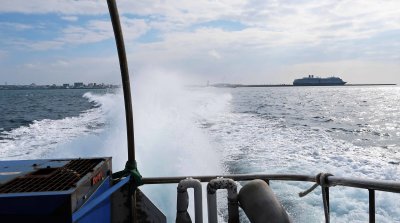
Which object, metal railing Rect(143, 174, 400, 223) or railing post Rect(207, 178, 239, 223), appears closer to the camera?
metal railing Rect(143, 174, 400, 223)

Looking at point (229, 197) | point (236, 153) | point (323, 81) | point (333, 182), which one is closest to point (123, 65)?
point (229, 197)

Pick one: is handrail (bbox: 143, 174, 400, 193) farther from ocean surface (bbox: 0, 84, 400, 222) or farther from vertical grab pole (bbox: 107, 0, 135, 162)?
ocean surface (bbox: 0, 84, 400, 222)

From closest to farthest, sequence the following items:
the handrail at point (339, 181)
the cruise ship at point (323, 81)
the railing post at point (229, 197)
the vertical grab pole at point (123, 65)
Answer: the handrail at point (339, 181), the vertical grab pole at point (123, 65), the railing post at point (229, 197), the cruise ship at point (323, 81)

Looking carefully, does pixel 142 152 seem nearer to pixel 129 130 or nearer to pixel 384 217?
pixel 384 217

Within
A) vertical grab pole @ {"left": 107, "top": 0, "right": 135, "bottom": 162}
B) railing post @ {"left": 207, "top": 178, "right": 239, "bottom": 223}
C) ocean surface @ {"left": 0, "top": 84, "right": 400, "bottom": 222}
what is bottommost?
ocean surface @ {"left": 0, "top": 84, "right": 400, "bottom": 222}

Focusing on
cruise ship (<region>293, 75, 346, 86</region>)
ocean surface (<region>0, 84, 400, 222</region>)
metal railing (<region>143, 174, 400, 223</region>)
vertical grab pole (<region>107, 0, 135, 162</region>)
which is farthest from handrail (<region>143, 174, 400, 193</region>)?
cruise ship (<region>293, 75, 346, 86</region>)

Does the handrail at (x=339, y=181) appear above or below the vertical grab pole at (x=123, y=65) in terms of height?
below

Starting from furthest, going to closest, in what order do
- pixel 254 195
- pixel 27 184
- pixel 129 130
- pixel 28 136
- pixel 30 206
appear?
1. pixel 28 136
2. pixel 129 130
3. pixel 254 195
4. pixel 27 184
5. pixel 30 206

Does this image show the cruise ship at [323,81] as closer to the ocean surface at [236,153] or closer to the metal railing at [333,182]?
the ocean surface at [236,153]

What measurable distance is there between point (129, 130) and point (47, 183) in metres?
1.01

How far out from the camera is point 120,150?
47.8 feet

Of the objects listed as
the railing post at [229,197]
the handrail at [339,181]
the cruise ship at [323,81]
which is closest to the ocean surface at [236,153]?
the handrail at [339,181]

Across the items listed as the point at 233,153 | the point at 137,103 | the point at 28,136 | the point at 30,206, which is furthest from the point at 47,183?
the point at 137,103

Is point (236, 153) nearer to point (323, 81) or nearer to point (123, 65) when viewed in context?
point (123, 65)
